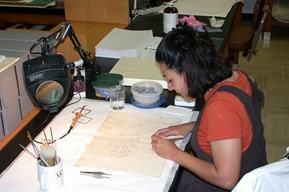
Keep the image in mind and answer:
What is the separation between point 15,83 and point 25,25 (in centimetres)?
175

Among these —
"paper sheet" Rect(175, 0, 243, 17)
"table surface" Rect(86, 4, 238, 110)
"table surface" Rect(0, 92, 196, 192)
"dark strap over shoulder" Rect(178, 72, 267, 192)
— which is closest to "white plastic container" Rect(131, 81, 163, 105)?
"table surface" Rect(86, 4, 238, 110)

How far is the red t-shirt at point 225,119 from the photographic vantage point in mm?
1173

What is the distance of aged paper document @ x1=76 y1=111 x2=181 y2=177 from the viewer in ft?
4.00

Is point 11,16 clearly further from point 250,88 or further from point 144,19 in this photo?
point 250,88

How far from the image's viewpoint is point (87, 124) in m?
1.46

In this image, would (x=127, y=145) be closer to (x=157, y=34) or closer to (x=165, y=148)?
(x=165, y=148)

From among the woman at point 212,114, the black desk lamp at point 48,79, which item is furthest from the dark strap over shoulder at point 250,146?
the black desk lamp at point 48,79

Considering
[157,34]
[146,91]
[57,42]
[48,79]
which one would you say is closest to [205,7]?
[157,34]

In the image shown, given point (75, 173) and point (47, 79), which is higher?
point (47, 79)

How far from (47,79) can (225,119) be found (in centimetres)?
51

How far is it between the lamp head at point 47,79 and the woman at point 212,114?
31cm

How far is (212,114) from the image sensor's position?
3.94 ft

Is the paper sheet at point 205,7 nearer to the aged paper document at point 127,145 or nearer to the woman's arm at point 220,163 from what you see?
the aged paper document at point 127,145

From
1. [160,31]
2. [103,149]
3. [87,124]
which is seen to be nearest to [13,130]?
[87,124]
